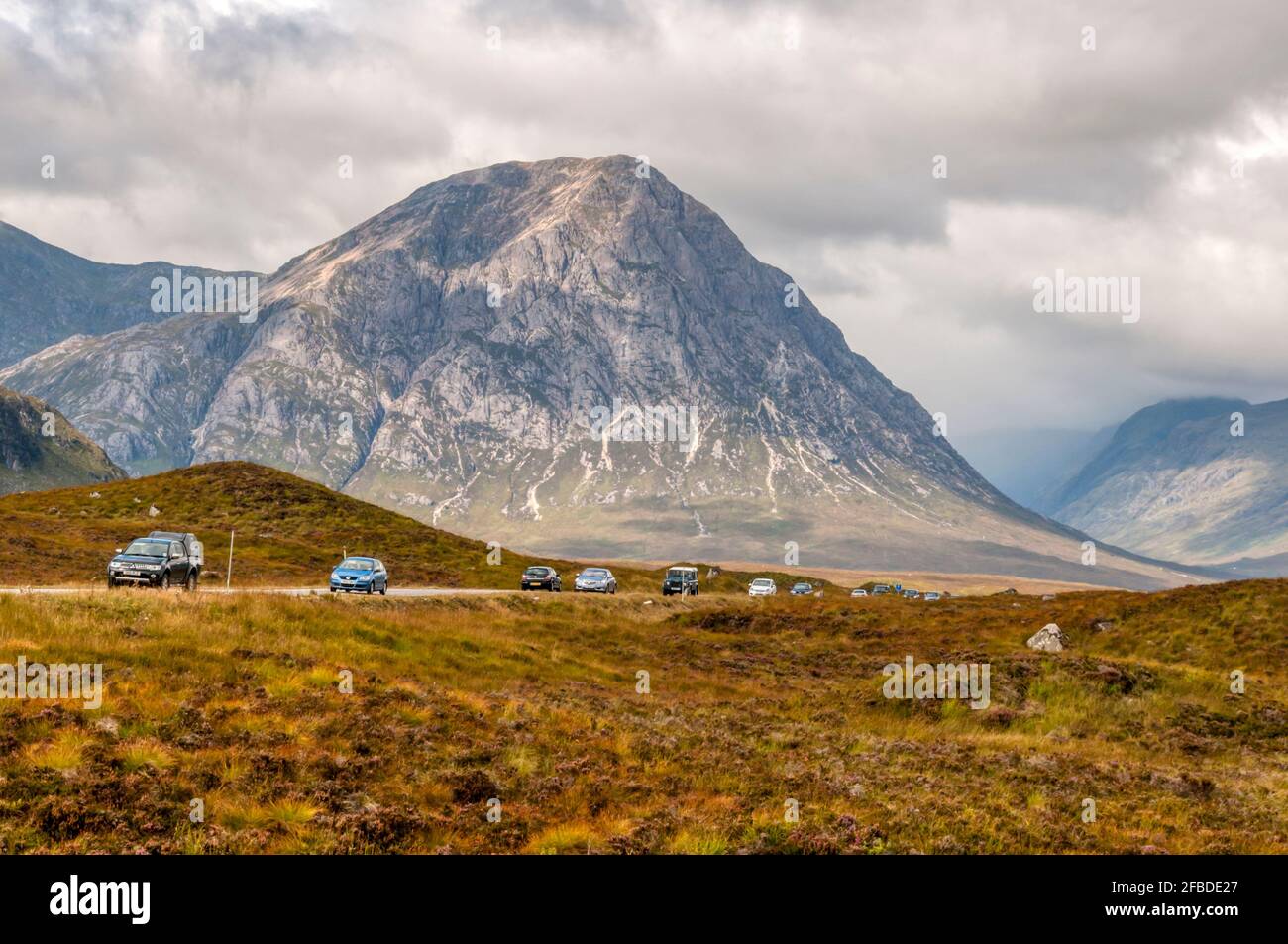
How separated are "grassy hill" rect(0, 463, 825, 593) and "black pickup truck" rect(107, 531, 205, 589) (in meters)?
12.1

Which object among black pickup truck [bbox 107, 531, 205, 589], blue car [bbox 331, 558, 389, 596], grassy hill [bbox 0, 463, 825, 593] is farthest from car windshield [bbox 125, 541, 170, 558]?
grassy hill [bbox 0, 463, 825, 593]

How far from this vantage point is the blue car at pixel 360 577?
51188 millimetres

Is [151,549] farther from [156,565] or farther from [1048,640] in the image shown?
[1048,640]

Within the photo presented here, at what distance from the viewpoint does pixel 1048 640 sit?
164ft

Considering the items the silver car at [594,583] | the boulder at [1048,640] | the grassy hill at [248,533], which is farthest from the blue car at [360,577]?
the boulder at [1048,640]

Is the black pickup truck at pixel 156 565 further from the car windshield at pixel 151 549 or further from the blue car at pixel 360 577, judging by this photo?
the blue car at pixel 360 577

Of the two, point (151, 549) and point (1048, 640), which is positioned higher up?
point (151, 549)

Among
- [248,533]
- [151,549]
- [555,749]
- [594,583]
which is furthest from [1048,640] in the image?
[248,533]

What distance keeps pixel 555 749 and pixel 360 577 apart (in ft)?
117
